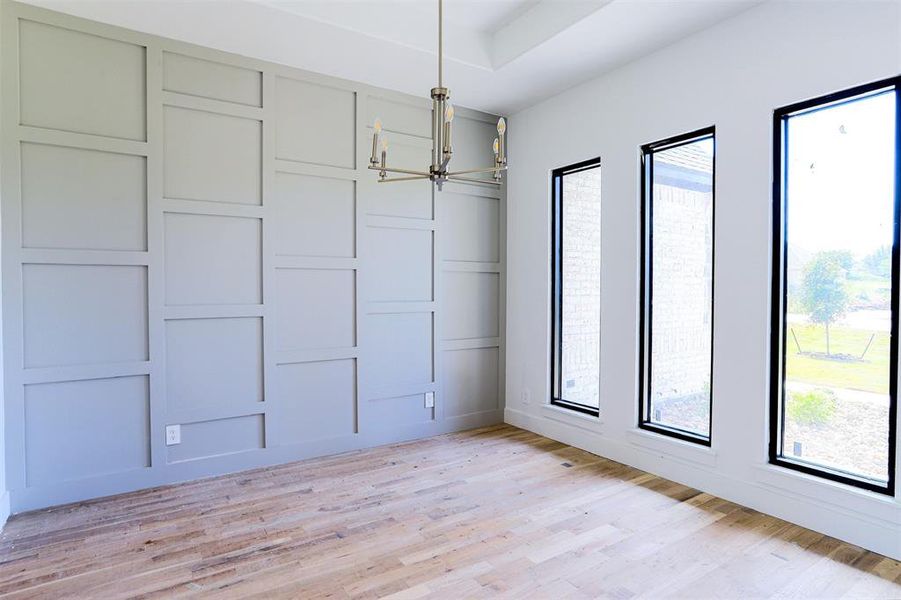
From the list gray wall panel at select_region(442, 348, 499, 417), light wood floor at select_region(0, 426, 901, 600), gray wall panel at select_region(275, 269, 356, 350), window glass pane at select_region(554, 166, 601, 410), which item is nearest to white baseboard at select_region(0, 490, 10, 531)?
light wood floor at select_region(0, 426, 901, 600)

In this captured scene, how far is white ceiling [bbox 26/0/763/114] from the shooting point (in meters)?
2.90

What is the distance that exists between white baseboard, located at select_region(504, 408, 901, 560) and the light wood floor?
66 millimetres

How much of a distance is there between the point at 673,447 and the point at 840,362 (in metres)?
1.10

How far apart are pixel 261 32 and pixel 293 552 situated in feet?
9.80

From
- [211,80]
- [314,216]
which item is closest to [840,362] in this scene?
[314,216]

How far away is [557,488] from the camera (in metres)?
3.22

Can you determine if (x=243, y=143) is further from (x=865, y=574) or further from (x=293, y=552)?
(x=865, y=574)

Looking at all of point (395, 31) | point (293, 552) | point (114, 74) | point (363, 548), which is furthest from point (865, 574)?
point (114, 74)

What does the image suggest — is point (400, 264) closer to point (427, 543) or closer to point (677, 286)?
point (677, 286)

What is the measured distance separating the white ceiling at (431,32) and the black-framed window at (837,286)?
871mm

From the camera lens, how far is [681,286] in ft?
11.2

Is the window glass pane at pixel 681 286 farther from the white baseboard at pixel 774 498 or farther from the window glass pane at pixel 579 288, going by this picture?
the window glass pane at pixel 579 288

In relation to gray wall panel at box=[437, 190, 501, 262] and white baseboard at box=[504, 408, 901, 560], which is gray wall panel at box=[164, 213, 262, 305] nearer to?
gray wall panel at box=[437, 190, 501, 262]

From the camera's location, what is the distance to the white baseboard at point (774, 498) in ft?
7.88
